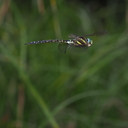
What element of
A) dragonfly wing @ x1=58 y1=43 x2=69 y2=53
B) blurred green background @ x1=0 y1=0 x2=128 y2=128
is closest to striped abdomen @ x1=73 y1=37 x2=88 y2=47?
dragonfly wing @ x1=58 y1=43 x2=69 y2=53

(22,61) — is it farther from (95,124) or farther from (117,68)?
(117,68)

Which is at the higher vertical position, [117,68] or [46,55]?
[46,55]

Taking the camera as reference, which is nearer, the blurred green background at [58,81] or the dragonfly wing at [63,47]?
the dragonfly wing at [63,47]

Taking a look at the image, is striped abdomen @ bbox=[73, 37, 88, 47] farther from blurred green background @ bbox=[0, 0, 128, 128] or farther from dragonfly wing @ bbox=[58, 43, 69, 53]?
blurred green background @ bbox=[0, 0, 128, 128]

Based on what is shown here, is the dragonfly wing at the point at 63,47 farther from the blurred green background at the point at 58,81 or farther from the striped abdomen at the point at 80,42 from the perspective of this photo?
the blurred green background at the point at 58,81

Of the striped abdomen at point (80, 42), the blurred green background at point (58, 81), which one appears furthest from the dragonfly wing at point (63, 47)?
the blurred green background at point (58, 81)

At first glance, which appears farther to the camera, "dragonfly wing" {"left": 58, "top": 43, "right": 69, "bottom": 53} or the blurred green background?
the blurred green background

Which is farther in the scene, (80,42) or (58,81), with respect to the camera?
(58,81)

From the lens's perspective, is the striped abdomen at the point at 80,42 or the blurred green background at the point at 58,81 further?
the blurred green background at the point at 58,81

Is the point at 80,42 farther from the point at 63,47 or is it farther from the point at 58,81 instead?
the point at 58,81

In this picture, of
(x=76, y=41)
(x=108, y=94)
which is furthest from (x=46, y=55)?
(x=76, y=41)

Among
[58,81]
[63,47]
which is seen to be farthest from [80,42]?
[58,81]
